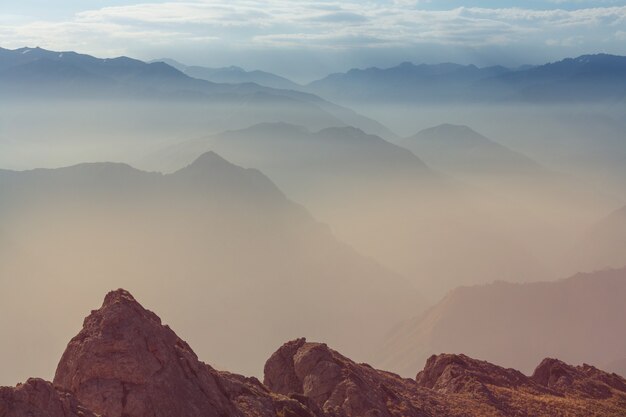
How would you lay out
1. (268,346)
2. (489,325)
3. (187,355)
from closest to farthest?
(187,355), (489,325), (268,346)

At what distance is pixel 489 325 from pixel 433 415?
345 ft

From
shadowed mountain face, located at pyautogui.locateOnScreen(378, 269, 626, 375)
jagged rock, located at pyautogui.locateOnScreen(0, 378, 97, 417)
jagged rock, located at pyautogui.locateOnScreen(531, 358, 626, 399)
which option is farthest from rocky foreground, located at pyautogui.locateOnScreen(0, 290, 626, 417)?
shadowed mountain face, located at pyautogui.locateOnScreen(378, 269, 626, 375)

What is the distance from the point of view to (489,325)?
136000 mm

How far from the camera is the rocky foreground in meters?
26.3

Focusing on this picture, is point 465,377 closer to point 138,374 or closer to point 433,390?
point 433,390

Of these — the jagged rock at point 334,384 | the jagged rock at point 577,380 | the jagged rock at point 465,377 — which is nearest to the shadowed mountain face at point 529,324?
the jagged rock at point 577,380

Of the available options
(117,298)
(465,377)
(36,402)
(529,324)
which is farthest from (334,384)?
(529,324)

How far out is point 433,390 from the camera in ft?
126

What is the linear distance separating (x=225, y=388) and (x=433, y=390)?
500 inches

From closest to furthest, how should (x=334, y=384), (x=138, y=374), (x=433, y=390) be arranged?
(x=138, y=374), (x=334, y=384), (x=433, y=390)

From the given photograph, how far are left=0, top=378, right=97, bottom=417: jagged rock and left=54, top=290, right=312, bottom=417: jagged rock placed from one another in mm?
2361

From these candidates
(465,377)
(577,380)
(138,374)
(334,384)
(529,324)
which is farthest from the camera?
(529,324)

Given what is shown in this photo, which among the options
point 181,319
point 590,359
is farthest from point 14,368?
point 590,359

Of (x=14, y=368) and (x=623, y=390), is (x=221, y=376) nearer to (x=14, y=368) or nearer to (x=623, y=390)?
(x=623, y=390)
